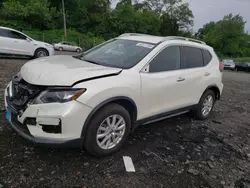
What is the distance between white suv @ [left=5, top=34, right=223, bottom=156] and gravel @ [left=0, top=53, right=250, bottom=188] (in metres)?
0.32

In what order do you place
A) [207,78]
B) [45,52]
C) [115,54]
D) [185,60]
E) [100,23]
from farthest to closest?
[100,23] → [45,52] → [207,78] → [185,60] → [115,54]

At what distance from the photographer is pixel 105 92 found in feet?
8.76

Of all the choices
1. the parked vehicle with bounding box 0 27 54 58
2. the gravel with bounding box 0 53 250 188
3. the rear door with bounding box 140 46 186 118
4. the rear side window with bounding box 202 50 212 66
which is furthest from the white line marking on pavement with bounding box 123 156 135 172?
the parked vehicle with bounding box 0 27 54 58

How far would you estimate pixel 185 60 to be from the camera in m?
3.98

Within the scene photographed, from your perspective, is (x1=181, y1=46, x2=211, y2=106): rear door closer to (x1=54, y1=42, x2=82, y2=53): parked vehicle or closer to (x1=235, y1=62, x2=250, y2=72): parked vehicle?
(x1=54, y1=42, x2=82, y2=53): parked vehicle

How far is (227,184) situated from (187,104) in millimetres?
1692

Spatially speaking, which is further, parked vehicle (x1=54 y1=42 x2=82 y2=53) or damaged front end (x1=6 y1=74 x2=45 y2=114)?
parked vehicle (x1=54 y1=42 x2=82 y2=53)

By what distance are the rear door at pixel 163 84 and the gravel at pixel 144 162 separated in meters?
0.57

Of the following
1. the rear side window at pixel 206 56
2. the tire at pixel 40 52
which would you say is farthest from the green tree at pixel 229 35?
the rear side window at pixel 206 56

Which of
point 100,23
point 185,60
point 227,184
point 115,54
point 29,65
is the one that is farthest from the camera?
point 100,23

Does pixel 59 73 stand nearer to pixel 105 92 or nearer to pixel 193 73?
pixel 105 92

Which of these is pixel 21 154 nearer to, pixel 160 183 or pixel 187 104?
pixel 160 183

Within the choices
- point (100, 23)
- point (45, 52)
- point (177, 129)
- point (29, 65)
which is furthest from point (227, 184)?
point (100, 23)

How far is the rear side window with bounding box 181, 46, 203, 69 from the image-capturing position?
3977mm
